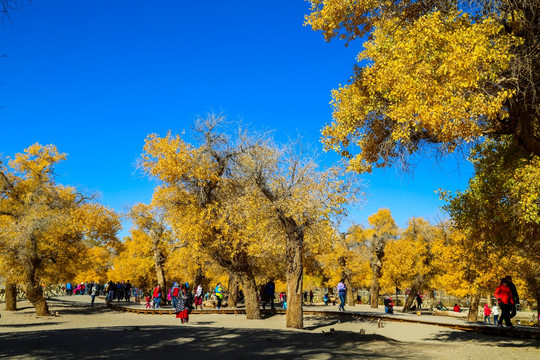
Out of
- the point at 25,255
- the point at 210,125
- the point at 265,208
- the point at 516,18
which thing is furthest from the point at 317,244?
the point at 25,255

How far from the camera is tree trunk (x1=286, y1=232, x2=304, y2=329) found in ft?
58.3

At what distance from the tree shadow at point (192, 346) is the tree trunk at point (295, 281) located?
215 inches

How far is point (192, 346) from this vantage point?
1019 centimetres

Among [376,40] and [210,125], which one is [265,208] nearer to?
[210,125]

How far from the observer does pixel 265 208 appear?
58.9 ft

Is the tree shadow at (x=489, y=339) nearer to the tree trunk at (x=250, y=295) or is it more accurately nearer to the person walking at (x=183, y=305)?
the tree trunk at (x=250, y=295)

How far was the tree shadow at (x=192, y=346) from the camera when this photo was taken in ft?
29.0

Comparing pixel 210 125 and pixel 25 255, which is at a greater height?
pixel 210 125

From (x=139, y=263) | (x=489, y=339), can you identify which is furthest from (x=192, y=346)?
(x=139, y=263)

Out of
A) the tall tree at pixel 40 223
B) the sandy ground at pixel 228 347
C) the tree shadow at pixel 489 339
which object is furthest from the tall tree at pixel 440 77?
the tall tree at pixel 40 223

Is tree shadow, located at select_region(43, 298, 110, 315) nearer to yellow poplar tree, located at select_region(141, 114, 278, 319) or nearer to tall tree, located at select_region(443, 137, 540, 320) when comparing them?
yellow poplar tree, located at select_region(141, 114, 278, 319)

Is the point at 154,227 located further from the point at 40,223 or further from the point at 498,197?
the point at 498,197

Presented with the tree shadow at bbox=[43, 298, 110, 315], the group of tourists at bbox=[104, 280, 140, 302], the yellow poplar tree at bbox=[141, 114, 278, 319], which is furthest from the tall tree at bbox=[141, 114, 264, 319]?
the group of tourists at bbox=[104, 280, 140, 302]

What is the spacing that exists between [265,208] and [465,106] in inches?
417
